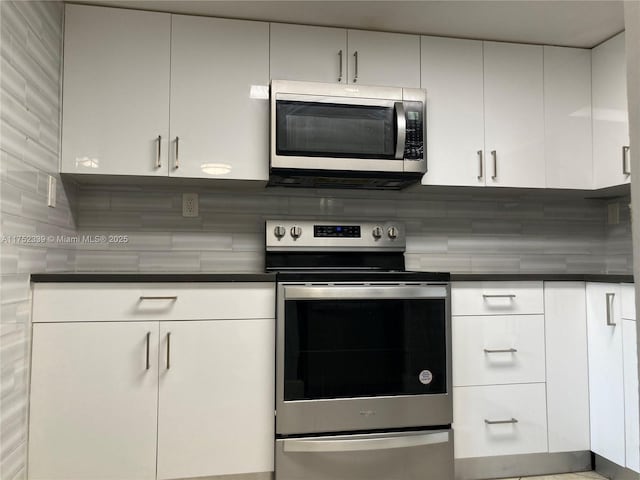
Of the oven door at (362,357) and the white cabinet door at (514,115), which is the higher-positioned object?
the white cabinet door at (514,115)

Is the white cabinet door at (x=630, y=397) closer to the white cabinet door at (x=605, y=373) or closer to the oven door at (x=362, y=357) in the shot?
the white cabinet door at (x=605, y=373)

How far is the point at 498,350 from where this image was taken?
205 centimetres

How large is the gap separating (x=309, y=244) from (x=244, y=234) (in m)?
0.35

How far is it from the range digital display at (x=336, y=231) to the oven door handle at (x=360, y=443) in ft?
3.16

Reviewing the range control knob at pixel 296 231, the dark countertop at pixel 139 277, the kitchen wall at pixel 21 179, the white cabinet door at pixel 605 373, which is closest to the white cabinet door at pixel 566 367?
the white cabinet door at pixel 605 373

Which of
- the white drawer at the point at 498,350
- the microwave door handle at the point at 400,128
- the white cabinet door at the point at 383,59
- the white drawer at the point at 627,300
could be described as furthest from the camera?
the white cabinet door at the point at 383,59

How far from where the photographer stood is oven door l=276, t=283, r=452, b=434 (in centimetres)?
185

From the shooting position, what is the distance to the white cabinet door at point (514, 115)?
2361mm

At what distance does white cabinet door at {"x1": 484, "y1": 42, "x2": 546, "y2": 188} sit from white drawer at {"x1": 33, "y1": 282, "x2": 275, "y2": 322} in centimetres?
133

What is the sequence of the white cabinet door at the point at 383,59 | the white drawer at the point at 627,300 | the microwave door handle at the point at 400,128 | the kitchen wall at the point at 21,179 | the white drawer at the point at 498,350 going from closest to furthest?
the kitchen wall at the point at 21,179
the white drawer at the point at 627,300
the white drawer at the point at 498,350
the microwave door handle at the point at 400,128
the white cabinet door at the point at 383,59

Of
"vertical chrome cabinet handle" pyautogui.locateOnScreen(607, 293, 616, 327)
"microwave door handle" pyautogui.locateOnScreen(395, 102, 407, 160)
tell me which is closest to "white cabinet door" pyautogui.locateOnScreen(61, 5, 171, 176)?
"microwave door handle" pyautogui.locateOnScreen(395, 102, 407, 160)

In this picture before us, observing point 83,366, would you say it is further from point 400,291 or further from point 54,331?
point 400,291

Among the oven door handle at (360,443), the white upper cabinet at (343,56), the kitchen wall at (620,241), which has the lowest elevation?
the oven door handle at (360,443)

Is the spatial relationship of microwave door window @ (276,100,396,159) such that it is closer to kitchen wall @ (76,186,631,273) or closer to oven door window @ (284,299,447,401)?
kitchen wall @ (76,186,631,273)
